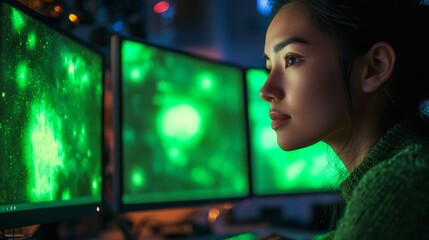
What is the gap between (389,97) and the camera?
2.52 feet

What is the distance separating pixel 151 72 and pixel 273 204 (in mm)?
973

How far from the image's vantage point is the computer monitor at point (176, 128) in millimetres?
1190

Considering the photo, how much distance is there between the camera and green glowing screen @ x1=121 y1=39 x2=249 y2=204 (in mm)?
1208

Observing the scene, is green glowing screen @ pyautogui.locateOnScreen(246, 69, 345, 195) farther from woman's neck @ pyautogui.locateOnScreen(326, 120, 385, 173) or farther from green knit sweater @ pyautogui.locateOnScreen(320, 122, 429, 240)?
green knit sweater @ pyautogui.locateOnScreen(320, 122, 429, 240)

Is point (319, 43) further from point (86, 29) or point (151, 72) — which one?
point (86, 29)

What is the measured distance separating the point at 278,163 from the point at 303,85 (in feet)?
2.38

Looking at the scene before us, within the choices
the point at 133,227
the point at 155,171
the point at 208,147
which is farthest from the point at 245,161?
the point at 133,227

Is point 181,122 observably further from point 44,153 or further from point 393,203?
point 393,203

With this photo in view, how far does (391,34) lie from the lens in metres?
0.77

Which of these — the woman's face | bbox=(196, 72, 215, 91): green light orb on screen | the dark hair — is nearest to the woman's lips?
the woman's face

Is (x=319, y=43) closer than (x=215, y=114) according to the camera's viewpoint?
Yes

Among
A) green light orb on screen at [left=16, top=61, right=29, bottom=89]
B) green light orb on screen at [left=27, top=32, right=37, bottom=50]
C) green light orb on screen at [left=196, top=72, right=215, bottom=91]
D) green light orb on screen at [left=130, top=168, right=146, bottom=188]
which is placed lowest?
green light orb on screen at [left=130, top=168, right=146, bottom=188]

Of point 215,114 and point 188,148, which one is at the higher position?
point 215,114

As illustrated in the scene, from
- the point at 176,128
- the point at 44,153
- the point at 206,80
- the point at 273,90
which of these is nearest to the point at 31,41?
the point at 44,153
